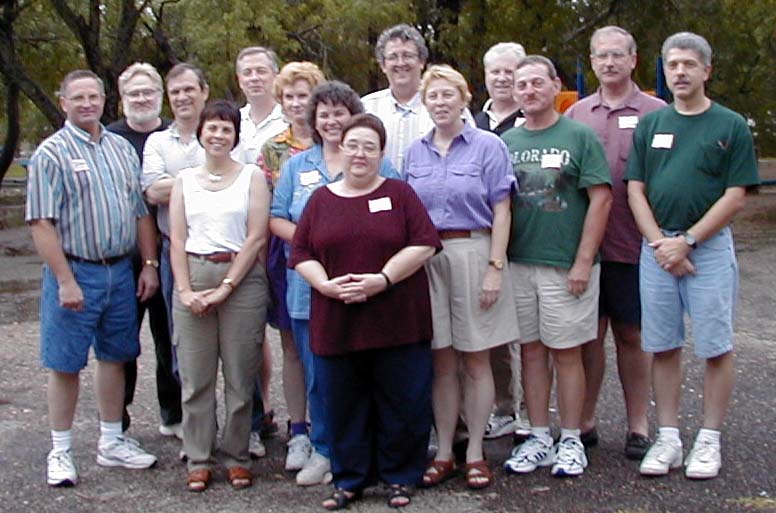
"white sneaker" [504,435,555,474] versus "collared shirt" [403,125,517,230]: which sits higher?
"collared shirt" [403,125,517,230]

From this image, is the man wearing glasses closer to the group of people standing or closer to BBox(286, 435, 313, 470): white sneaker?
the group of people standing

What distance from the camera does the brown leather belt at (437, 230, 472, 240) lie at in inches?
196

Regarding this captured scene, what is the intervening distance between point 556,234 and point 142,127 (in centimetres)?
238

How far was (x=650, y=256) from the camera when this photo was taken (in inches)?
202

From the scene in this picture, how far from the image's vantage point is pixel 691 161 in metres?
4.95

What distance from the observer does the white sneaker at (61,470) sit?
5.22 m

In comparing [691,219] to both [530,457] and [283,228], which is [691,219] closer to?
[530,457]

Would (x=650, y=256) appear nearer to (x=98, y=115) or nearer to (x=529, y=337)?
(x=529, y=337)

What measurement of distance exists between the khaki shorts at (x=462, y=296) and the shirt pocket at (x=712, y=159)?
108 centimetres

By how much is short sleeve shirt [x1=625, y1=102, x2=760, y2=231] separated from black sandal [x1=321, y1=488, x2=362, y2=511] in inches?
79.0

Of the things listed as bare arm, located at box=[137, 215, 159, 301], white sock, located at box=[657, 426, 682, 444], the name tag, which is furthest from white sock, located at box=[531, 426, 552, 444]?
the name tag

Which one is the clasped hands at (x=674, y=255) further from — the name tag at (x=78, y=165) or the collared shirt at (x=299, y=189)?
the name tag at (x=78, y=165)

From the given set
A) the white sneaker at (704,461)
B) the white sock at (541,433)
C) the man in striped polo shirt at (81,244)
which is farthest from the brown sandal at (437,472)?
the man in striped polo shirt at (81,244)

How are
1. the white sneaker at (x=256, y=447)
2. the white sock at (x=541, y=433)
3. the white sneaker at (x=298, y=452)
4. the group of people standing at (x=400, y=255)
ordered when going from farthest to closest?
the white sneaker at (x=256, y=447)
the white sneaker at (x=298, y=452)
the white sock at (x=541, y=433)
the group of people standing at (x=400, y=255)
